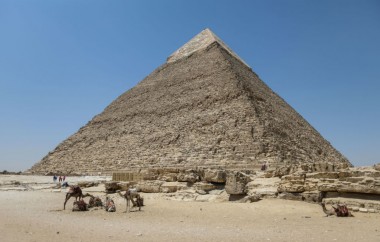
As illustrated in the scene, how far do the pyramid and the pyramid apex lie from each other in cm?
24

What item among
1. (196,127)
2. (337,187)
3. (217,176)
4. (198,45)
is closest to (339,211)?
(337,187)

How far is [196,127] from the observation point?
37000mm

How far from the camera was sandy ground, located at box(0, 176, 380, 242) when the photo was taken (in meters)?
4.96

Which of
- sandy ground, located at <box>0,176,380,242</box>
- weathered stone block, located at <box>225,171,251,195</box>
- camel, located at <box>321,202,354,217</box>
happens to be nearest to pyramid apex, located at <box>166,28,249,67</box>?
weathered stone block, located at <box>225,171,251,195</box>

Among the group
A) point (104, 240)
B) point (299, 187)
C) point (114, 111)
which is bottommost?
point (104, 240)

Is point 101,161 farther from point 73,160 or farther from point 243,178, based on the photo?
point 243,178

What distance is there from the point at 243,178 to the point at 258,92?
37.0m

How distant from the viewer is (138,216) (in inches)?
277

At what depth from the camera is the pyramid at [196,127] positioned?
31438mm

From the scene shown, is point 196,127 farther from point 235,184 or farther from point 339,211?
point 339,211

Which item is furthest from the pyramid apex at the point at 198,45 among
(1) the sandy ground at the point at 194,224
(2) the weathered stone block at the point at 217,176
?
(1) the sandy ground at the point at 194,224

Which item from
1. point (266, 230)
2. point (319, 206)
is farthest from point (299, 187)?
point (266, 230)

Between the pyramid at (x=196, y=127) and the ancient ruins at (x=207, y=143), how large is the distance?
0.13m

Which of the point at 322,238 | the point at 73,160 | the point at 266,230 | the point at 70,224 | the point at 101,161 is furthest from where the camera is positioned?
the point at 73,160
